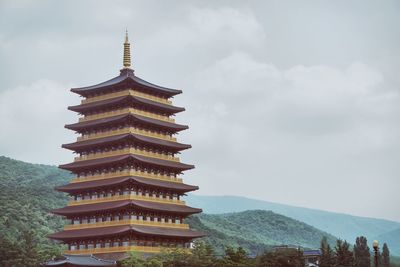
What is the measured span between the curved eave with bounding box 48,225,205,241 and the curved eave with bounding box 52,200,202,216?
2081 mm

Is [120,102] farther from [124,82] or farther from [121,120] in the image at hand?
[121,120]

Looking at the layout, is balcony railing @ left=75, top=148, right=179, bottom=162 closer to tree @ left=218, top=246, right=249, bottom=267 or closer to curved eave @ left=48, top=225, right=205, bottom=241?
curved eave @ left=48, top=225, right=205, bottom=241

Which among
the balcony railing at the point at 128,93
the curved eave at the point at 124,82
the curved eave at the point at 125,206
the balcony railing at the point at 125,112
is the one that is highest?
the curved eave at the point at 124,82

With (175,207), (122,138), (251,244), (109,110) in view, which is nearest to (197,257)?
(175,207)

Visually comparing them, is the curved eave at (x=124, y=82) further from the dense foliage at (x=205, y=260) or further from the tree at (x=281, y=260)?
the tree at (x=281, y=260)

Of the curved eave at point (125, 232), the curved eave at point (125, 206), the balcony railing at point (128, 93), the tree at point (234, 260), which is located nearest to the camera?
the tree at point (234, 260)

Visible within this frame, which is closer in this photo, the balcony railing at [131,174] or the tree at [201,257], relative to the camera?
the tree at [201,257]

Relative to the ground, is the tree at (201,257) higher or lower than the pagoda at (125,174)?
lower

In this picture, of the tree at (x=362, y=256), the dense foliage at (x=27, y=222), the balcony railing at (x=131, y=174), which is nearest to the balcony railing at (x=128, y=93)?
the balcony railing at (x=131, y=174)

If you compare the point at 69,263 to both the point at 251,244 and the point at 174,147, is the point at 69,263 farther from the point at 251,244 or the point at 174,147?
the point at 251,244

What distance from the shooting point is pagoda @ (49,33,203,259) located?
69.4 metres

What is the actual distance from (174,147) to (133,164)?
7784 millimetres

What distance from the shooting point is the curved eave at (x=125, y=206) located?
68.3 metres

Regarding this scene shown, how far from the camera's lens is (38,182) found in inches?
7751
